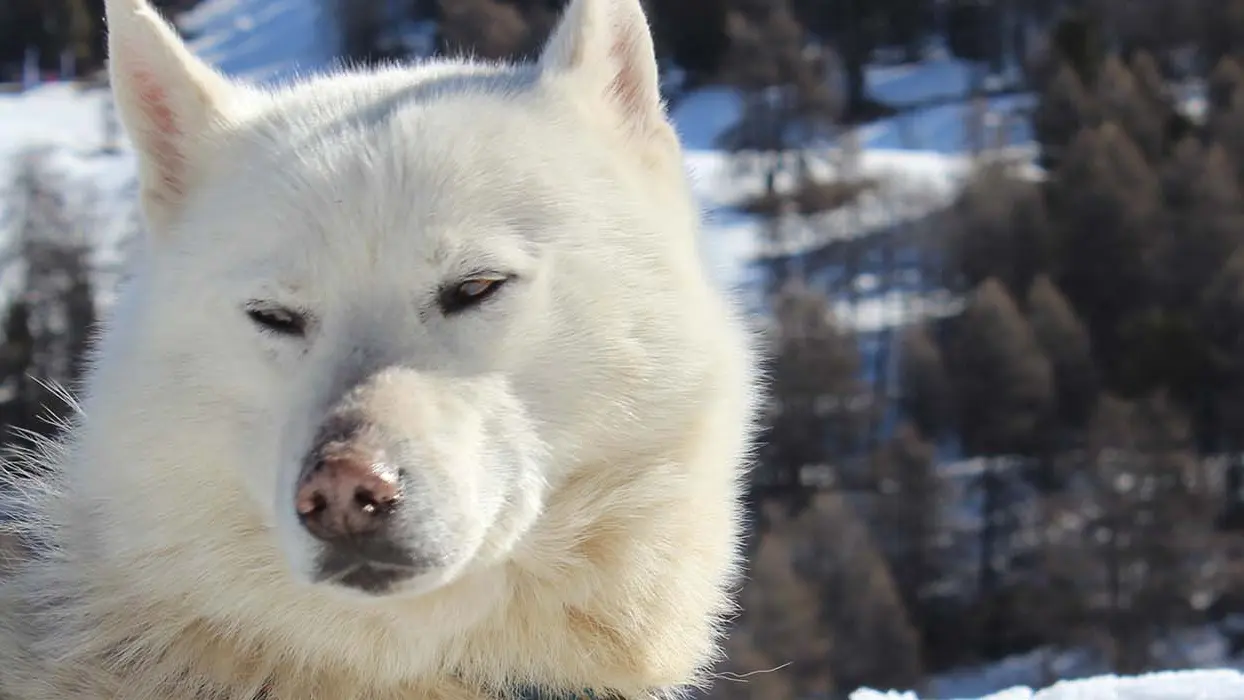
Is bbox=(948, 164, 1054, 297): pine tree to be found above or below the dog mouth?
below

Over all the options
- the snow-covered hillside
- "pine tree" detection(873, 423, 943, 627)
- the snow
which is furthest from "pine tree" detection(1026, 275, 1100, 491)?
the snow

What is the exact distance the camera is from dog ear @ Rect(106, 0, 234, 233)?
11.1 ft

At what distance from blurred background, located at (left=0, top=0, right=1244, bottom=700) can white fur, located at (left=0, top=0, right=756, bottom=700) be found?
74.5 ft

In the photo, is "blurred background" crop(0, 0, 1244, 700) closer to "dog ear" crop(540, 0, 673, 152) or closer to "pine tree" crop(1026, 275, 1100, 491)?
"pine tree" crop(1026, 275, 1100, 491)

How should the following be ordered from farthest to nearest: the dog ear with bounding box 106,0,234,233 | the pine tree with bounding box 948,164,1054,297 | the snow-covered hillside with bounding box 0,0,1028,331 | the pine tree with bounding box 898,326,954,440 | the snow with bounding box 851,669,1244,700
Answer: the snow-covered hillside with bounding box 0,0,1028,331 → the pine tree with bounding box 948,164,1054,297 → the pine tree with bounding box 898,326,954,440 → the snow with bounding box 851,669,1244,700 → the dog ear with bounding box 106,0,234,233

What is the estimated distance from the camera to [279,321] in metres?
3.20

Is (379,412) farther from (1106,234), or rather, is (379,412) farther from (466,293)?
(1106,234)

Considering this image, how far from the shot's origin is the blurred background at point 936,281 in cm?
3894

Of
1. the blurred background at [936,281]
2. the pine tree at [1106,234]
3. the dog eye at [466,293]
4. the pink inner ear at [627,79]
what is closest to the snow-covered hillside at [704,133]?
the blurred background at [936,281]

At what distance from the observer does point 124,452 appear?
130 inches

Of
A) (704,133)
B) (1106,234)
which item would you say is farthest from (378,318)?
(704,133)

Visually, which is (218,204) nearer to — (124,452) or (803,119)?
(124,452)

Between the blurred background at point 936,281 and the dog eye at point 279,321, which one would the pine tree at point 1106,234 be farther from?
the dog eye at point 279,321

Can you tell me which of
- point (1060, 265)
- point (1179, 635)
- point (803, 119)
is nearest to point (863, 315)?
point (1060, 265)
